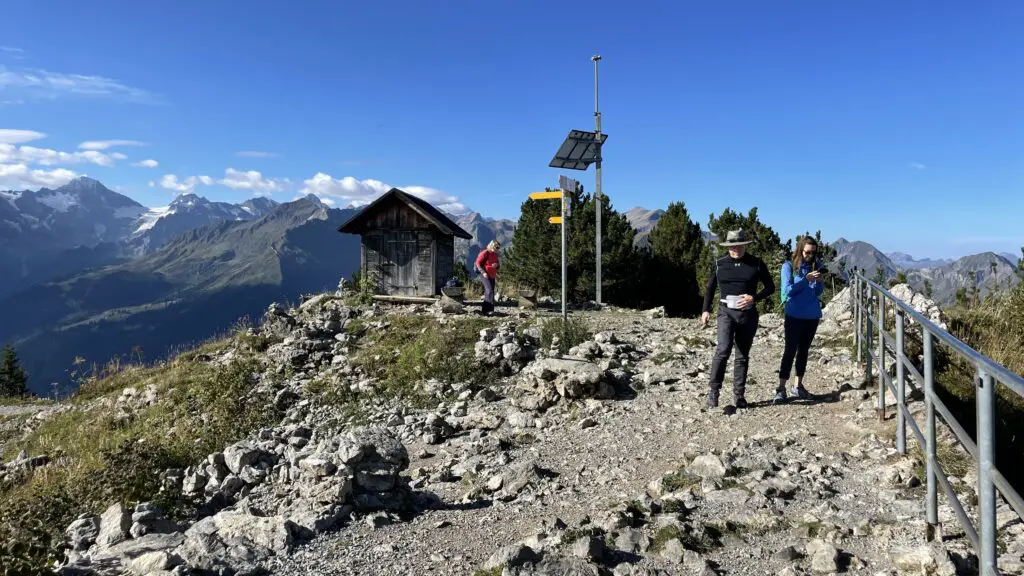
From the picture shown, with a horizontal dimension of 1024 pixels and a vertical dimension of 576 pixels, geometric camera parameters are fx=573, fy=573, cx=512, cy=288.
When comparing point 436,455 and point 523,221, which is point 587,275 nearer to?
point 523,221

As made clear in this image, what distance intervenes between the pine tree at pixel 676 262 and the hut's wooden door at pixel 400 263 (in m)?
12.7

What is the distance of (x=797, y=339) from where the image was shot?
24.2 feet

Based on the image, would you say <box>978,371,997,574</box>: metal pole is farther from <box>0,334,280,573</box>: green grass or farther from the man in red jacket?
the man in red jacket

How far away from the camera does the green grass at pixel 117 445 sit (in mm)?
5090

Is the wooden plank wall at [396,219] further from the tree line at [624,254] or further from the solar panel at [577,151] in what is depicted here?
the tree line at [624,254]

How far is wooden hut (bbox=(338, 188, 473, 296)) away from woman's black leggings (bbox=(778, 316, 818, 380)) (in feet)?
48.3

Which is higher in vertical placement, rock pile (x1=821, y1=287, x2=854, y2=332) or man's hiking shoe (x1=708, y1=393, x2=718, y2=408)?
rock pile (x1=821, y1=287, x2=854, y2=332)

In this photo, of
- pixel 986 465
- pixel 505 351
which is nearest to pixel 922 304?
pixel 505 351

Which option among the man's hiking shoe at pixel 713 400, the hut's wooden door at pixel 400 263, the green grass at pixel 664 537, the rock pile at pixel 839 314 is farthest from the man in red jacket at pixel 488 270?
the green grass at pixel 664 537

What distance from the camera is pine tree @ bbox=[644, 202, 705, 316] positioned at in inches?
1113

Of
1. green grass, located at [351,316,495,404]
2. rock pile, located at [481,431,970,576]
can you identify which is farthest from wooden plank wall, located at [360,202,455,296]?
→ rock pile, located at [481,431,970,576]

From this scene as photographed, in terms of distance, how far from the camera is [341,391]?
10.4m

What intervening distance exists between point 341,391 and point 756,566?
8170 millimetres

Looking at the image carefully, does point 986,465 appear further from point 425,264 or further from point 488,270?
point 425,264
